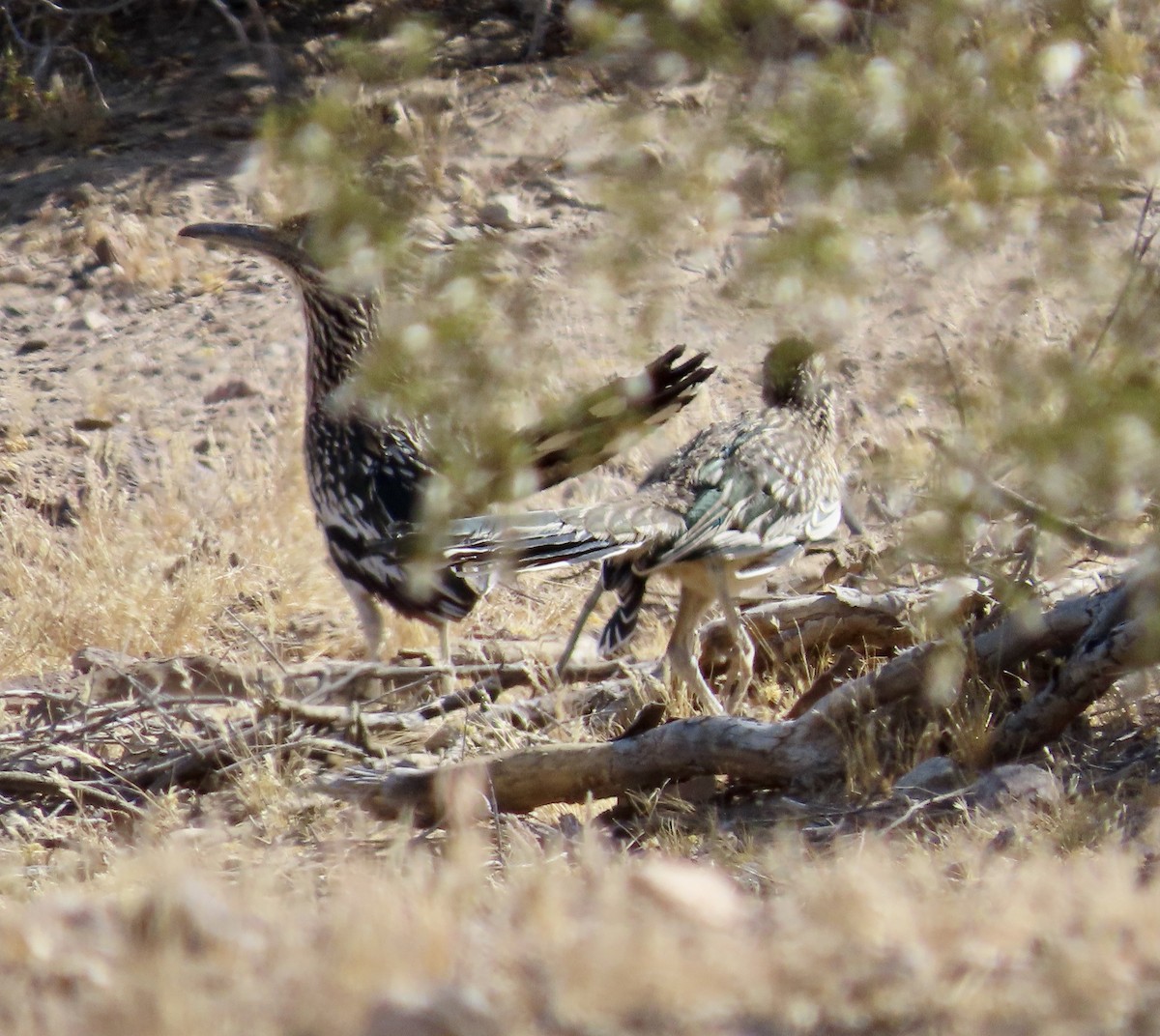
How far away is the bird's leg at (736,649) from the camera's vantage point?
6.97 m

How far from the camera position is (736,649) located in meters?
7.22

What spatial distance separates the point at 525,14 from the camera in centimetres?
1361

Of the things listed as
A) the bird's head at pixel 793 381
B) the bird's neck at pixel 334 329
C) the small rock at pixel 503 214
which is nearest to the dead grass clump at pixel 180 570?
the bird's neck at pixel 334 329

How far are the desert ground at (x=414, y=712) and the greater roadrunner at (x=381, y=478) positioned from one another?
0.38m

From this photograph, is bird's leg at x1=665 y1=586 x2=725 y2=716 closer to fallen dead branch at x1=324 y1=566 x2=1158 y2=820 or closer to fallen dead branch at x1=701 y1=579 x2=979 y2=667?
fallen dead branch at x1=701 y1=579 x2=979 y2=667

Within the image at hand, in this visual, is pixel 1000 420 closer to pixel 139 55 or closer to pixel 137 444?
pixel 137 444

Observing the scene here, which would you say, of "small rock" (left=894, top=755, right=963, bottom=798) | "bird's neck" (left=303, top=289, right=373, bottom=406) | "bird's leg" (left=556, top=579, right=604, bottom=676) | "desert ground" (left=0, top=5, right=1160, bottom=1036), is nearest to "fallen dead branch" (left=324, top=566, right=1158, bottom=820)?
"desert ground" (left=0, top=5, right=1160, bottom=1036)

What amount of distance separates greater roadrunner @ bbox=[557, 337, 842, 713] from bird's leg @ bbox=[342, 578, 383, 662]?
880 mm

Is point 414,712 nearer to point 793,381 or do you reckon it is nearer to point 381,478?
point 381,478

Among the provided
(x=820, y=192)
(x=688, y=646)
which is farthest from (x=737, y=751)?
(x=820, y=192)

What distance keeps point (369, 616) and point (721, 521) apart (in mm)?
1658

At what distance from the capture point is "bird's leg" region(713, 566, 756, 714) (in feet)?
22.9

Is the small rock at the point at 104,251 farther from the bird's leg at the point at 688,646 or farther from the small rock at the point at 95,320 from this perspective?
the bird's leg at the point at 688,646

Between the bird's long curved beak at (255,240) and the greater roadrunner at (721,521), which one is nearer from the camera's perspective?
the greater roadrunner at (721,521)
